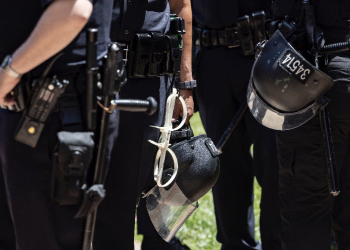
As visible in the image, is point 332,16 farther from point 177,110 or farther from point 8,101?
point 8,101

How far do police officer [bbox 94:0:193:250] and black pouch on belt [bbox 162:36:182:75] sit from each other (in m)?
0.04

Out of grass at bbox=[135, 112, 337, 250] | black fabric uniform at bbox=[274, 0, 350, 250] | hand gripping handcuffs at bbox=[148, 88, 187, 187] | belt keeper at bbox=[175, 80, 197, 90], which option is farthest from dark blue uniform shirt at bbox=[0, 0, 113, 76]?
grass at bbox=[135, 112, 337, 250]

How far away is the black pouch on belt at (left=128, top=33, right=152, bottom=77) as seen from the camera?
Answer: 6.24 ft

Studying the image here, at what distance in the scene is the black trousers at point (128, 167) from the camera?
6.34ft

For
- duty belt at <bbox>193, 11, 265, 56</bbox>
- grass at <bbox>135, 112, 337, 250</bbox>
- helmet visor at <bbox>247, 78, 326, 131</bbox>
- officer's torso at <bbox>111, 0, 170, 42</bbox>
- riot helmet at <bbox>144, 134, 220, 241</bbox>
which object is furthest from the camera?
grass at <bbox>135, 112, 337, 250</bbox>

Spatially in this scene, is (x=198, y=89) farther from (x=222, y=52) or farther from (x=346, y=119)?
(x=346, y=119)

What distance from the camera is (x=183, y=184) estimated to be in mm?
2129

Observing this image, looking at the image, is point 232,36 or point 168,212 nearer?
point 168,212

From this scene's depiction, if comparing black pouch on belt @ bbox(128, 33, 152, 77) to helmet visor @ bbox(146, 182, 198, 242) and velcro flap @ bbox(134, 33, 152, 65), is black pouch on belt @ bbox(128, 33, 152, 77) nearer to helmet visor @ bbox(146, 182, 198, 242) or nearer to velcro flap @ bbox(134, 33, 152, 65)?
velcro flap @ bbox(134, 33, 152, 65)

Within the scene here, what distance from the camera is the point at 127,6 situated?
186cm

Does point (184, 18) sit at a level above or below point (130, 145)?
above

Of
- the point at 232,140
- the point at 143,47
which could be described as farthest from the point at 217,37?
the point at 143,47

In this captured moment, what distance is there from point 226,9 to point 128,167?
1.23 metres

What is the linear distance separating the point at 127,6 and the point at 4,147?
0.69 meters
